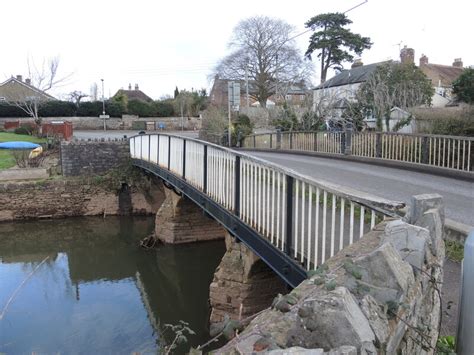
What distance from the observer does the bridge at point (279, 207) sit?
4773mm

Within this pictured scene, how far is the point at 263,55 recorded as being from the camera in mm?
49156

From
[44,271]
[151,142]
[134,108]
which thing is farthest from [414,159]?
[134,108]

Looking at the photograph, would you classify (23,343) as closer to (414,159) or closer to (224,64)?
(414,159)

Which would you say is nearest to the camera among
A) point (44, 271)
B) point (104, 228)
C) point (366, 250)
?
point (366, 250)

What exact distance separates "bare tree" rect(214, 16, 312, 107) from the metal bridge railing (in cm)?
3950

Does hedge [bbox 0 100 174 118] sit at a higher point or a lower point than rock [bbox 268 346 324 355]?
higher

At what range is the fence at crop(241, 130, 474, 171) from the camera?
38.7 ft

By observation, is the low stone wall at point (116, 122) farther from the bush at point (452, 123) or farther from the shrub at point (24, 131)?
the bush at point (452, 123)

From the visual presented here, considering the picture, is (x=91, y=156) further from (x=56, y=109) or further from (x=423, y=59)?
(x=423, y=59)

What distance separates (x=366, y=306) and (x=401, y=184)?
8243 mm

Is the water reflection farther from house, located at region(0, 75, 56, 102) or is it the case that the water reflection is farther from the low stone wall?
house, located at region(0, 75, 56, 102)

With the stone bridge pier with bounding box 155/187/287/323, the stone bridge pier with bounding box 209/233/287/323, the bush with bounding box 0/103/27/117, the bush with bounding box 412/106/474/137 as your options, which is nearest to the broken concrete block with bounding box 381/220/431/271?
the stone bridge pier with bounding box 155/187/287/323

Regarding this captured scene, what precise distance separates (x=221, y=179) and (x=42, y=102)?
48025mm

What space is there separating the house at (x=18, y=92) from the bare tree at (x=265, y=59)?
841 inches
